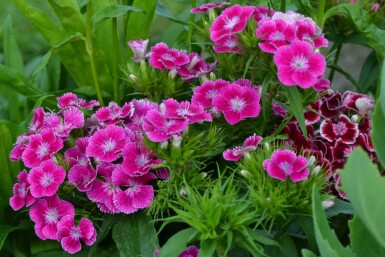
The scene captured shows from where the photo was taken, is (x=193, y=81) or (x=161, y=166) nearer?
(x=161, y=166)

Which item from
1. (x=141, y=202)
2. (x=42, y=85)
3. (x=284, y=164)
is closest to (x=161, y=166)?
(x=141, y=202)

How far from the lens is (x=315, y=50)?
1252mm

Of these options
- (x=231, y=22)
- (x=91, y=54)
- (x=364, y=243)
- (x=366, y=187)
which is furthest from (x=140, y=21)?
(x=366, y=187)

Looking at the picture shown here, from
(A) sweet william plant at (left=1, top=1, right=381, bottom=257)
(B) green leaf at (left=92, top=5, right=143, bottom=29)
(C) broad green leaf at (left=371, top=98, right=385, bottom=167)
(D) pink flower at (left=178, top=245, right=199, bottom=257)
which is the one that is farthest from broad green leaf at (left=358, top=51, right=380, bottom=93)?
(C) broad green leaf at (left=371, top=98, right=385, bottom=167)

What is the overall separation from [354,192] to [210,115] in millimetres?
520

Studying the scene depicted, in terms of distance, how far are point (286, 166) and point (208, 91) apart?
10.7 inches

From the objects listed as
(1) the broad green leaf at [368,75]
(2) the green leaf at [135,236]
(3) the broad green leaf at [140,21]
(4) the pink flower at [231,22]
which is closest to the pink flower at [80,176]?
(2) the green leaf at [135,236]

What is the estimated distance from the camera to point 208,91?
4.43 ft

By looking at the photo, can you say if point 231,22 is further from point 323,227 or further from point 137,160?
point 323,227

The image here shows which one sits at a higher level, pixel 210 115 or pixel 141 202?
pixel 210 115

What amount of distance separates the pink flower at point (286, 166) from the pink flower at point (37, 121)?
20.1 inches

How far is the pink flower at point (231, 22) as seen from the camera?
49.1 inches

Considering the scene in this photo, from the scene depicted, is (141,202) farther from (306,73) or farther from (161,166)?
(306,73)

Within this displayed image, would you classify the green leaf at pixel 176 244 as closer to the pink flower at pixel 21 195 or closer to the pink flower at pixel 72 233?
the pink flower at pixel 72 233
